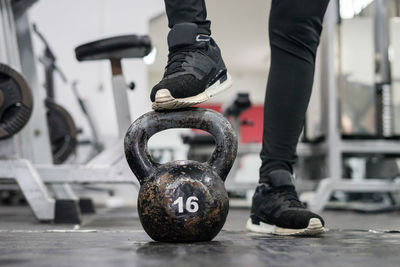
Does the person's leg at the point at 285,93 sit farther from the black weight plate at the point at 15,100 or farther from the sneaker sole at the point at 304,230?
the black weight plate at the point at 15,100

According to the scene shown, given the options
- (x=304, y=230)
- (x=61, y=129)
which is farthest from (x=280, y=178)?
(x=61, y=129)

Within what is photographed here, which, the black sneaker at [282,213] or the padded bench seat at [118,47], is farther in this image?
the padded bench seat at [118,47]

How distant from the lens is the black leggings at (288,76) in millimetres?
1287

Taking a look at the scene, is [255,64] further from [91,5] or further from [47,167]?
[47,167]

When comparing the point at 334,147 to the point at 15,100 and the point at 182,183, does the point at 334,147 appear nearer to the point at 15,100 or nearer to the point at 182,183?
the point at 15,100


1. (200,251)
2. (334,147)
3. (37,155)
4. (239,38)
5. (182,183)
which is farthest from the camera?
(239,38)

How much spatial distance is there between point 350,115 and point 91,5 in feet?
13.1

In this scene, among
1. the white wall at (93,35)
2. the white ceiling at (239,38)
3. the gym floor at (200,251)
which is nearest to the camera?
the gym floor at (200,251)

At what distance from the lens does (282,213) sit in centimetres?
122

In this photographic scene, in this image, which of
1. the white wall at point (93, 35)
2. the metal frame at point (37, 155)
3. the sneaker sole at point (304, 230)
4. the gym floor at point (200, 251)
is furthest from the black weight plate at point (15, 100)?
the white wall at point (93, 35)

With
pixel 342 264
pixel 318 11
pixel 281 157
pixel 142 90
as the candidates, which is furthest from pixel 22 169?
pixel 142 90

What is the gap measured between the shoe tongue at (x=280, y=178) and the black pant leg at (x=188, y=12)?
0.41 meters

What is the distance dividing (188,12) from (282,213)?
0.53 m

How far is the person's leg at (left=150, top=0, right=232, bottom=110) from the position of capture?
1.03 meters
